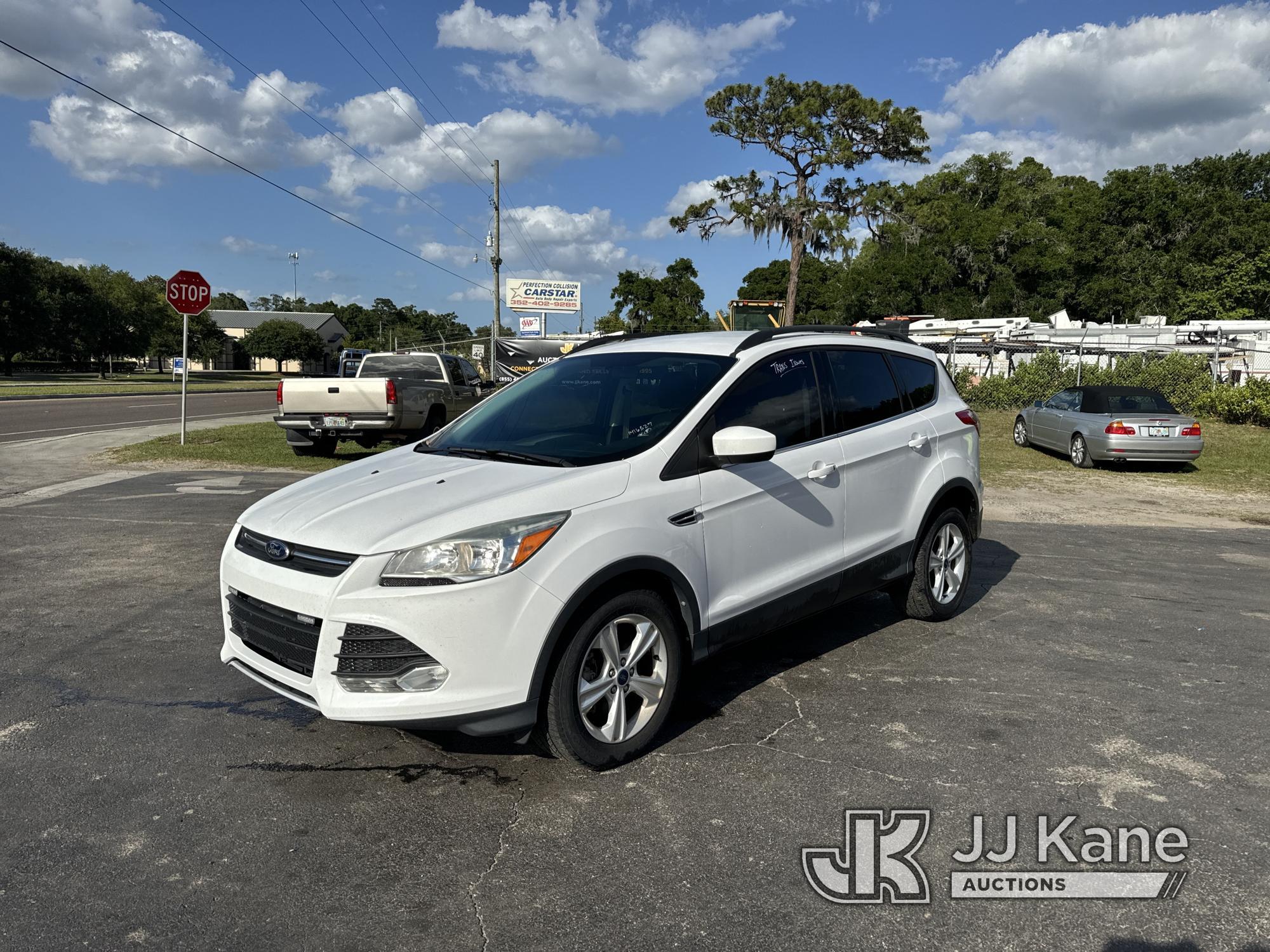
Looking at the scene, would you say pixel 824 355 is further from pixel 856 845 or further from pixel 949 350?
pixel 949 350

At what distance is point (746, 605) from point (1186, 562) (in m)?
5.80

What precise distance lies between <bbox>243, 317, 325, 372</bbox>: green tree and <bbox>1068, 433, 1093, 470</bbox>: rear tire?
8312cm

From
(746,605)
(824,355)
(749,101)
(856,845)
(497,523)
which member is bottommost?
(856,845)

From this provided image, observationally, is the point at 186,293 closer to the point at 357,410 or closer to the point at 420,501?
the point at 357,410

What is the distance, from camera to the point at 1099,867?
9.95 ft

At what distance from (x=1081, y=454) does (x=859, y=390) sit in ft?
39.6

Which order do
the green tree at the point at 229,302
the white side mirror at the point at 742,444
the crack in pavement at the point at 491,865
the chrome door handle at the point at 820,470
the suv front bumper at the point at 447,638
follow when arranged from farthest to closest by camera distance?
the green tree at the point at 229,302
the chrome door handle at the point at 820,470
the white side mirror at the point at 742,444
the suv front bumper at the point at 447,638
the crack in pavement at the point at 491,865

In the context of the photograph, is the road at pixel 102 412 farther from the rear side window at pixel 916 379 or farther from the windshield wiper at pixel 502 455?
the rear side window at pixel 916 379

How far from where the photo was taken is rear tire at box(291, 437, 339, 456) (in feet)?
47.9

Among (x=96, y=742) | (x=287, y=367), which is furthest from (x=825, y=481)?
(x=287, y=367)

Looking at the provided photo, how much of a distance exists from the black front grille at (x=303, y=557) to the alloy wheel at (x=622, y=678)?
39.1 inches

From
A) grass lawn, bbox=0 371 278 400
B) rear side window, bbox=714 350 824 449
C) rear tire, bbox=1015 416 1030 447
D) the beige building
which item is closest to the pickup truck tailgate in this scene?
rear side window, bbox=714 350 824 449

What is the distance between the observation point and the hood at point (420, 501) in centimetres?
334

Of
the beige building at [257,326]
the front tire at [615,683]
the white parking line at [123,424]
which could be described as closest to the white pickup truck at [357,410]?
the white parking line at [123,424]
